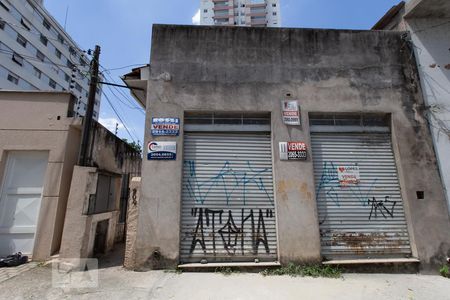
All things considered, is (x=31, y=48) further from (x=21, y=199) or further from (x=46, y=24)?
(x=21, y=199)

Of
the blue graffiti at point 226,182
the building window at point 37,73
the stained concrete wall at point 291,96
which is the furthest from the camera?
the building window at point 37,73

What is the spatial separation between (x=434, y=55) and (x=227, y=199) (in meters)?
6.77

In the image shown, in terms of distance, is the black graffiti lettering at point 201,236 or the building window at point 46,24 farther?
the building window at point 46,24

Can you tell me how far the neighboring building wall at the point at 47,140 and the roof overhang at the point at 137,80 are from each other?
171cm

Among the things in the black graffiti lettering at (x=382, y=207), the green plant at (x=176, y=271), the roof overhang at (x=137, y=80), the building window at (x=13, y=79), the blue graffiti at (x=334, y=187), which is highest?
the building window at (x=13, y=79)

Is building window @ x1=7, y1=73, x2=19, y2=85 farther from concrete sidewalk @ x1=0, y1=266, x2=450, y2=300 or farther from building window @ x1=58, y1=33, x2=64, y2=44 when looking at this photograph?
concrete sidewalk @ x1=0, y1=266, x2=450, y2=300

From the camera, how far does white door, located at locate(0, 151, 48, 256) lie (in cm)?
600

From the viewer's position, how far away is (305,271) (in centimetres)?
500

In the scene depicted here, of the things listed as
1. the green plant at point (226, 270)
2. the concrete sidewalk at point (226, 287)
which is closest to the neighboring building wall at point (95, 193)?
the concrete sidewalk at point (226, 287)

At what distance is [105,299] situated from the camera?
384 cm

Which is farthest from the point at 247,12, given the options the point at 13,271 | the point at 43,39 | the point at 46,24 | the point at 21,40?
the point at 13,271

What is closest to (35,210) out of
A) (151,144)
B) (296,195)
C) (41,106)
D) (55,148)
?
(55,148)

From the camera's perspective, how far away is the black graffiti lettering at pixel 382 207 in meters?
5.75

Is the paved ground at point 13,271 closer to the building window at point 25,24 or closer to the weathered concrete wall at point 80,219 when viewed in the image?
the weathered concrete wall at point 80,219
